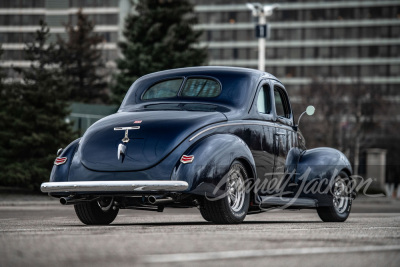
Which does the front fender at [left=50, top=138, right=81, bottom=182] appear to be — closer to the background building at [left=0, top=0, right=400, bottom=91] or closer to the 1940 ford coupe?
the 1940 ford coupe

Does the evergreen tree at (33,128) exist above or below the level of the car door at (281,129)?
below

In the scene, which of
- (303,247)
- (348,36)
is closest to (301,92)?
(348,36)

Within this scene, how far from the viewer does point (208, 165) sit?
902cm

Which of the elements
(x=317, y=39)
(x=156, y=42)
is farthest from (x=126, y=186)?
(x=317, y=39)

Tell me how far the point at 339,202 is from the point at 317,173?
79cm

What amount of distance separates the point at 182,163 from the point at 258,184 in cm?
152

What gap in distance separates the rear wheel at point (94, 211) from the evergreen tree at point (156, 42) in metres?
31.3

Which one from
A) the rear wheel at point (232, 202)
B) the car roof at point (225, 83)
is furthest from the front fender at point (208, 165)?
the car roof at point (225, 83)

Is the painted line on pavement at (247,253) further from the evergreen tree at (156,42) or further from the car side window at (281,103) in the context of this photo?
the evergreen tree at (156,42)

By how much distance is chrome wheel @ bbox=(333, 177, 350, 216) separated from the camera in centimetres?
1198

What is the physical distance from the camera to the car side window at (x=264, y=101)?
10.7 metres

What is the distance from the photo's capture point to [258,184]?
1005cm

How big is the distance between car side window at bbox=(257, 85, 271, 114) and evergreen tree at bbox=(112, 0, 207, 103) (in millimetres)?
30756

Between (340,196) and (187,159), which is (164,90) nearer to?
(187,159)
